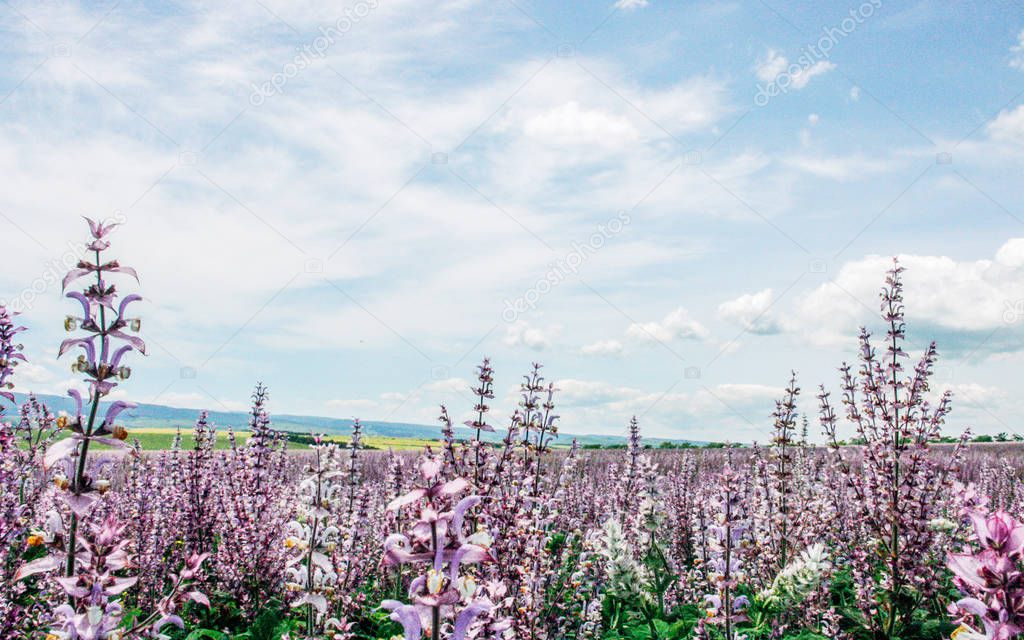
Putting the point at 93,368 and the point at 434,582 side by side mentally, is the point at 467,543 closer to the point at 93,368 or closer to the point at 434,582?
the point at 434,582

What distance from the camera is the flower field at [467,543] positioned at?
2566 mm

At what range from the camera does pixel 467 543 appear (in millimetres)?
2066

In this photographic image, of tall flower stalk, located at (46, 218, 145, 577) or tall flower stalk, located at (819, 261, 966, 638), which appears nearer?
tall flower stalk, located at (46, 218, 145, 577)

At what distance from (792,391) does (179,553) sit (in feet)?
26.9

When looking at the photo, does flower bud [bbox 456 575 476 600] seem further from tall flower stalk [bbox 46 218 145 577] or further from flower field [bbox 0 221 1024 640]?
tall flower stalk [bbox 46 218 145 577]

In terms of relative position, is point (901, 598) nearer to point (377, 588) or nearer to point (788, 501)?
point (788, 501)

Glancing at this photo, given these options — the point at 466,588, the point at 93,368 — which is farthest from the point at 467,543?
the point at 93,368

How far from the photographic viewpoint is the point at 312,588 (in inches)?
165

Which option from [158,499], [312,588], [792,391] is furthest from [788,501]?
[158,499]

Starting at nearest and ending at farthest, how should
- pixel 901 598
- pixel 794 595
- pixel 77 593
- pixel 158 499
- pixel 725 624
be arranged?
pixel 77 593, pixel 725 624, pixel 794 595, pixel 901 598, pixel 158 499

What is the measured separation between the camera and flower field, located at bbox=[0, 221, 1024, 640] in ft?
8.42

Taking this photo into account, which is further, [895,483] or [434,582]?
[895,483]

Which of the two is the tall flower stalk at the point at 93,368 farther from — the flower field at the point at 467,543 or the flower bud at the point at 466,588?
the flower bud at the point at 466,588

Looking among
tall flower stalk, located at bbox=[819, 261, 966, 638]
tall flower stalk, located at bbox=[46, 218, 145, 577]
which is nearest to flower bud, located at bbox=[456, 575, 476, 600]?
tall flower stalk, located at bbox=[46, 218, 145, 577]
